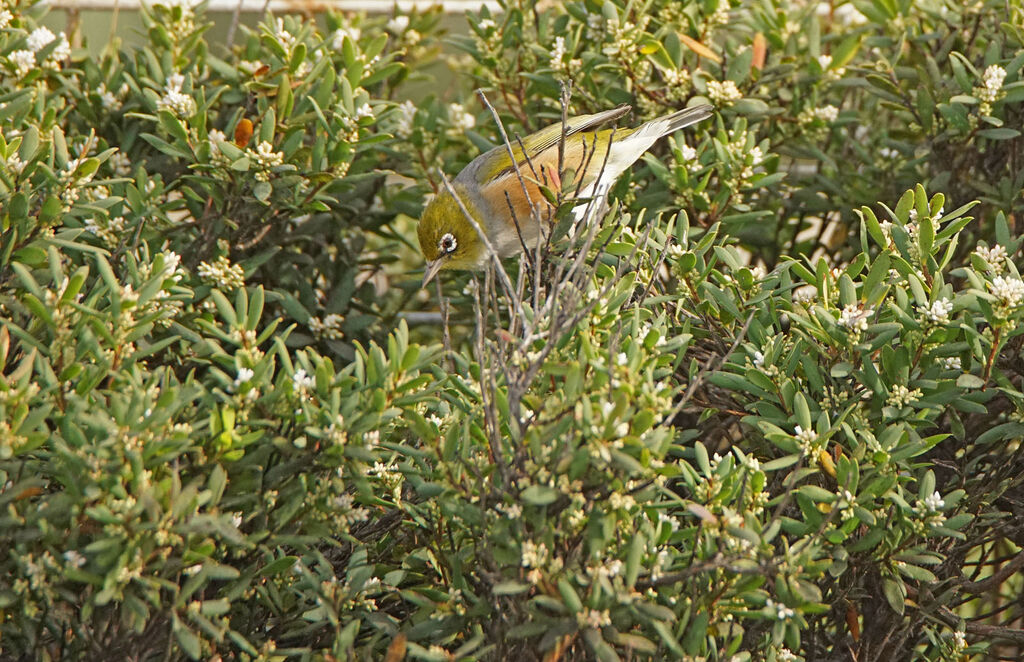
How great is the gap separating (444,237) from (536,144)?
527 mm

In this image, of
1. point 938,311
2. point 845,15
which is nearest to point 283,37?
point 938,311

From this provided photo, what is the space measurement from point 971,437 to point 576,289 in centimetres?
157

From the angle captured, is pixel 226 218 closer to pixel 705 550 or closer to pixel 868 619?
pixel 705 550

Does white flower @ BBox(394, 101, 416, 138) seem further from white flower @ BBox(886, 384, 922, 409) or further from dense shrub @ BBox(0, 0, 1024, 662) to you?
white flower @ BBox(886, 384, 922, 409)

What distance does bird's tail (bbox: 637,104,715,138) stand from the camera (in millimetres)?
3529

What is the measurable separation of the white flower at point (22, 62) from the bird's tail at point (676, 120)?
2.11m

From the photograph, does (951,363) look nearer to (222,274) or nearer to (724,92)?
(724,92)

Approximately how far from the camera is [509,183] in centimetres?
406

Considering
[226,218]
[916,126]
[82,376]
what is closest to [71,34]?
[226,218]

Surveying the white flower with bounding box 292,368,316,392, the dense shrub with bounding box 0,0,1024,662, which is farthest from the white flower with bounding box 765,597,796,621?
the white flower with bounding box 292,368,316,392

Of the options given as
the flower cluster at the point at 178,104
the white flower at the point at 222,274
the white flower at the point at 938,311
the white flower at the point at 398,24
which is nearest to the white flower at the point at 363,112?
the flower cluster at the point at 178,104

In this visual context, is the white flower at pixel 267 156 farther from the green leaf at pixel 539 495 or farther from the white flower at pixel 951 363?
the white flower at pixel 951 363

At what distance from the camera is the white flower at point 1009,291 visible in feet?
7.95

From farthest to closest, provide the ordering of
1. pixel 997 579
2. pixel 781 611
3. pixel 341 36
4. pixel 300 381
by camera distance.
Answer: pixel 341 36, pixel 997 579, pixel 300 381, pixel 781 611
